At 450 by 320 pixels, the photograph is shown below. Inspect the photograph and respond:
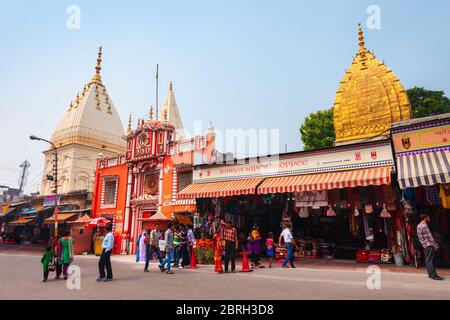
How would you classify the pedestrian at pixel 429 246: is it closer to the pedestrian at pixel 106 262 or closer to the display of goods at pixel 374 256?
the display of goods at pixel 374 256

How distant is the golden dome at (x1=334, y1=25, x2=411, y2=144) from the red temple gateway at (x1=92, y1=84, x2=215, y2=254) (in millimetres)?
8828

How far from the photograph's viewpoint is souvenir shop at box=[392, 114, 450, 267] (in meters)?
11.3

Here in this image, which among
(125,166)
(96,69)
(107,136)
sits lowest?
(125,166)

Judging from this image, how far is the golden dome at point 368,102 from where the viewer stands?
65.3ft

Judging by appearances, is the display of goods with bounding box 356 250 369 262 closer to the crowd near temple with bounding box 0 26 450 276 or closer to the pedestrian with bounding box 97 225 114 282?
the crowd near temple with bounding box 0 26 450 276

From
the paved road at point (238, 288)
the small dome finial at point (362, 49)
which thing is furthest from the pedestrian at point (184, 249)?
the small dome finial at point (362, 49)

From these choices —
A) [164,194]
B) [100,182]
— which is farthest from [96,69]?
[164,194]

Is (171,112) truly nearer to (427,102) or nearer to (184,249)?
(427,102)

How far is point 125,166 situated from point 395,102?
19921 millimetres

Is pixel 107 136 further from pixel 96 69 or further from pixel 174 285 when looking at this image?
pixel 174 285

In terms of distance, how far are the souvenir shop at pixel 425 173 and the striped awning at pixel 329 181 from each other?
79cm
